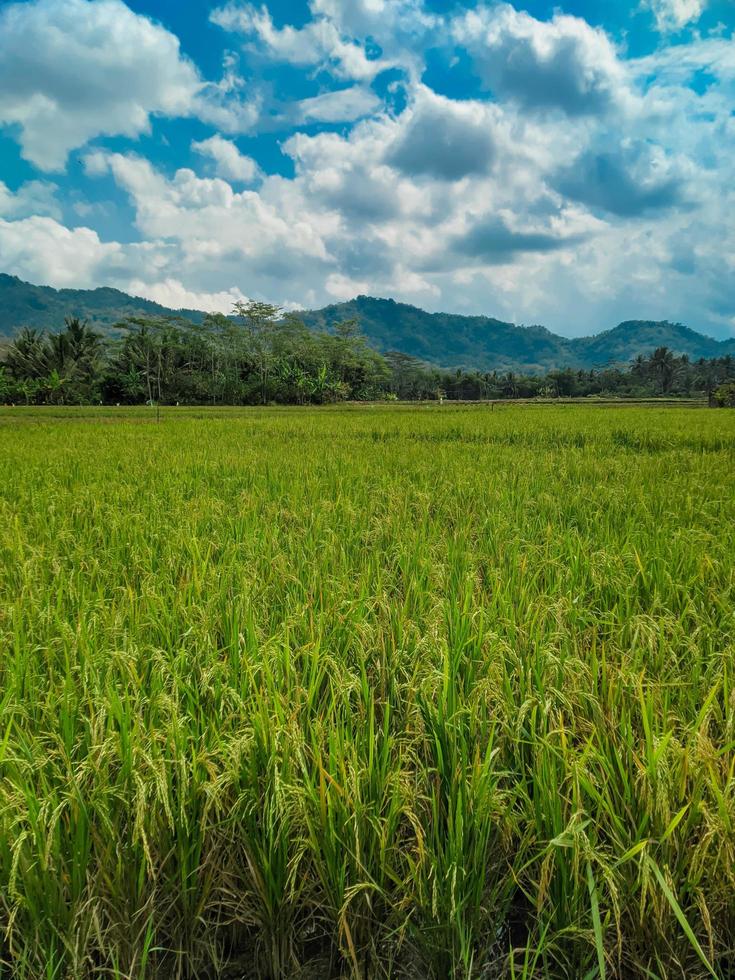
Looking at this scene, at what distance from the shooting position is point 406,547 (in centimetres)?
369

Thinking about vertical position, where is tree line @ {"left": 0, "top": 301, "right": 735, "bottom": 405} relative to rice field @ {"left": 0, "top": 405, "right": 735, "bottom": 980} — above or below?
above

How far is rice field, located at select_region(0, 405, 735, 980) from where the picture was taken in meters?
1.28

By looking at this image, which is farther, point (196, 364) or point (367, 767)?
point (196, 364)

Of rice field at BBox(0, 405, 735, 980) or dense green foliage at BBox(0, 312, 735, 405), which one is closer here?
rice field at BBox(0, 405, 735, 980)

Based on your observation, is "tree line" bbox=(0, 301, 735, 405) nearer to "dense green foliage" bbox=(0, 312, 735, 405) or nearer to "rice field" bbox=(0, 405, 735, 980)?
"dense green foliage" bbox=(0, 312, 735, 405)

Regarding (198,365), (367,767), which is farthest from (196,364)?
(367,767)

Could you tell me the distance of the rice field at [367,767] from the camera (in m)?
1.28

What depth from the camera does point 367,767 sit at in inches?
57.8

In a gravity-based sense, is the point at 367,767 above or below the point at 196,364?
below

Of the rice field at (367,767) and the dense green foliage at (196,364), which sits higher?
the dense green foliage at (196,364)

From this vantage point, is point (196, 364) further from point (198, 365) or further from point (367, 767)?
point (367, 767)

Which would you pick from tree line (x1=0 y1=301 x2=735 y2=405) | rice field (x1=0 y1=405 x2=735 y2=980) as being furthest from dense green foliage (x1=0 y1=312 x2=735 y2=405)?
rice field (x1=0 y1=405 x2=735 y2=980)

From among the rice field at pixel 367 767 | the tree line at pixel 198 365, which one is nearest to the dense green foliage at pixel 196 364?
the tree line at pixel 198 365

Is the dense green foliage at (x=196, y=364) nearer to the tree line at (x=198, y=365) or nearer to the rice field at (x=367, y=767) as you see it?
the tree line at (x=198, y=365)
